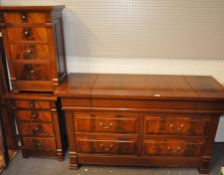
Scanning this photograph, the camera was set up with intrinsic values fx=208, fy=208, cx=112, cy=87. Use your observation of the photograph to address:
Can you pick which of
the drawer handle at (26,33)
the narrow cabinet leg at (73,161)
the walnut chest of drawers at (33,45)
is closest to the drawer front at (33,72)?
the walnut chest of drawers at (33,45)

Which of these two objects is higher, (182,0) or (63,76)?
(182,0)

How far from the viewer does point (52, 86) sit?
5.91 ft

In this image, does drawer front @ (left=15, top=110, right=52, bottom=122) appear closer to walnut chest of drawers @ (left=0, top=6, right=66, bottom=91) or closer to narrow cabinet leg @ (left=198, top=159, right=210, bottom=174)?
walnut chest of drawers @ (left=0, top=6, right=66, bottom=91)

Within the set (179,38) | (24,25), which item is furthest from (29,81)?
(179,38)

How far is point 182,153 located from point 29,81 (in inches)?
58.7

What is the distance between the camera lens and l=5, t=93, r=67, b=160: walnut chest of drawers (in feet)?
5.93

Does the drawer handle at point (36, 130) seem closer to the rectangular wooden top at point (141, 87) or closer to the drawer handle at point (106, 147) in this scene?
the rectangular wooden top at point (141, 87)

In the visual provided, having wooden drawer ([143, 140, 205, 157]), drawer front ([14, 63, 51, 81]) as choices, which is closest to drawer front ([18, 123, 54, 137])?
drawer front ([14, 63, 51, 81])

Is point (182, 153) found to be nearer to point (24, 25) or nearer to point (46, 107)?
point (46, 107)

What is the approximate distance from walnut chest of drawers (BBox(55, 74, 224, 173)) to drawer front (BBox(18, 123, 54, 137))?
23 cm

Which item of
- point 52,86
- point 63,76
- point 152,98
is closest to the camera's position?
point 152,98

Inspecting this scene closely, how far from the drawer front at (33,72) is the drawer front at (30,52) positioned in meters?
0.07

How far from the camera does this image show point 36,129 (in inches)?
75.9

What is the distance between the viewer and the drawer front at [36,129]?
192cm
